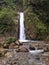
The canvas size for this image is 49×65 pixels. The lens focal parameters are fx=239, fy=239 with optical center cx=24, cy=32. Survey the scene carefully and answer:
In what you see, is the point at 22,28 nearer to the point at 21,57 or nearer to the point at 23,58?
the point at 21,57

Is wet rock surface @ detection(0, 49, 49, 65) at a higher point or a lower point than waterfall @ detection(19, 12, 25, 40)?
lower

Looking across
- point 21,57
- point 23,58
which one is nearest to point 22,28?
point 21,57

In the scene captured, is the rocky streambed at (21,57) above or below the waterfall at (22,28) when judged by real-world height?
below

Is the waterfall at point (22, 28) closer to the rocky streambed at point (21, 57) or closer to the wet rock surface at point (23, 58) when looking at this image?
the rocky streambed at point (21, 57)

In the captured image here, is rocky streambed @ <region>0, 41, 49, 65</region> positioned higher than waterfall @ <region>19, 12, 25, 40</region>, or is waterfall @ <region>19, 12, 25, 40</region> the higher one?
waterfall @ <region>19, 12, 25, 40</region>

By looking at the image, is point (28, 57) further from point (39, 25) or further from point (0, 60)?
point (39, 25)

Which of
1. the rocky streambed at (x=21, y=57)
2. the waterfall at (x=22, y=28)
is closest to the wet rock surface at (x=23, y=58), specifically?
the rocky streambed at (x=21, y=57)

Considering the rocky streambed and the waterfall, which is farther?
the waterfall

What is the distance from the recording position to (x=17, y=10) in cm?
3039

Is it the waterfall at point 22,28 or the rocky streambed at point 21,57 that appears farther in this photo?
the waterfall at point 22,28

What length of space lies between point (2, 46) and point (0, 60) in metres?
4.77

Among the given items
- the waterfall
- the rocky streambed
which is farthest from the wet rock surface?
the waterfall

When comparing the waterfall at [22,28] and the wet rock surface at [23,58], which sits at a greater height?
the waterfall at [22,28]

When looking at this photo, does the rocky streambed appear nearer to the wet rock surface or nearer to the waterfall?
the wet rock surface
